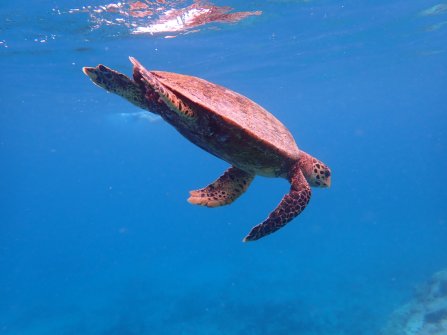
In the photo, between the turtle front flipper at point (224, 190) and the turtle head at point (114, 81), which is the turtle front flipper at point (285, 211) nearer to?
the turtle front flipper at point (224, 190)

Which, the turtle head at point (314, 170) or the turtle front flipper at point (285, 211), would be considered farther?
the turtle head at point (314, 170)

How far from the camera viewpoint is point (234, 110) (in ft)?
15.5

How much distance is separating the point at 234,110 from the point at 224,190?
5.18 feet

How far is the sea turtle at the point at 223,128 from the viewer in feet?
13.8

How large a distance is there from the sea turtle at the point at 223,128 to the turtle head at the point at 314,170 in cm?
2

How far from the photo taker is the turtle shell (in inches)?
169

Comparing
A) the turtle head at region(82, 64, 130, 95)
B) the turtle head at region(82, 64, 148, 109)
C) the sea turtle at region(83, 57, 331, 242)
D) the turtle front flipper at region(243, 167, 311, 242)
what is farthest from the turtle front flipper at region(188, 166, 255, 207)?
the turtle head at region(82, 64, 130, 95)

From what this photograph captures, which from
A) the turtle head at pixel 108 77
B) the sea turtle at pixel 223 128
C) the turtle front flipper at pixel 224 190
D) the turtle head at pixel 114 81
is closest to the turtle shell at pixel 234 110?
the sea turtle at pixel 223 128

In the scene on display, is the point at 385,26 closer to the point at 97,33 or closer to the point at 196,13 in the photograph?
the point at 196,13

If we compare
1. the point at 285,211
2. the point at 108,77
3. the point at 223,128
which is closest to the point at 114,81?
the point at 108,77

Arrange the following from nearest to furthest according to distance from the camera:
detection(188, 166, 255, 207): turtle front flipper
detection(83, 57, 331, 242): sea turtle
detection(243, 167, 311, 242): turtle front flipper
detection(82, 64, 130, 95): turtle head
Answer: detection(83, 57, 331, 242): sea turtle, detection(82, 64, 130, 95): turtle head, detection(243, 167, 311, 242): turtle front flipper, detection(188, 166, 255, 207): turtle front flipper

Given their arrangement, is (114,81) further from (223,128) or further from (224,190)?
(224,190)

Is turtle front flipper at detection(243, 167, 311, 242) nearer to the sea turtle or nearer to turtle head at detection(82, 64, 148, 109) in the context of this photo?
the sea turtle

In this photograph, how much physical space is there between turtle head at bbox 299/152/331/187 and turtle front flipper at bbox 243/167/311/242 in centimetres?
53
